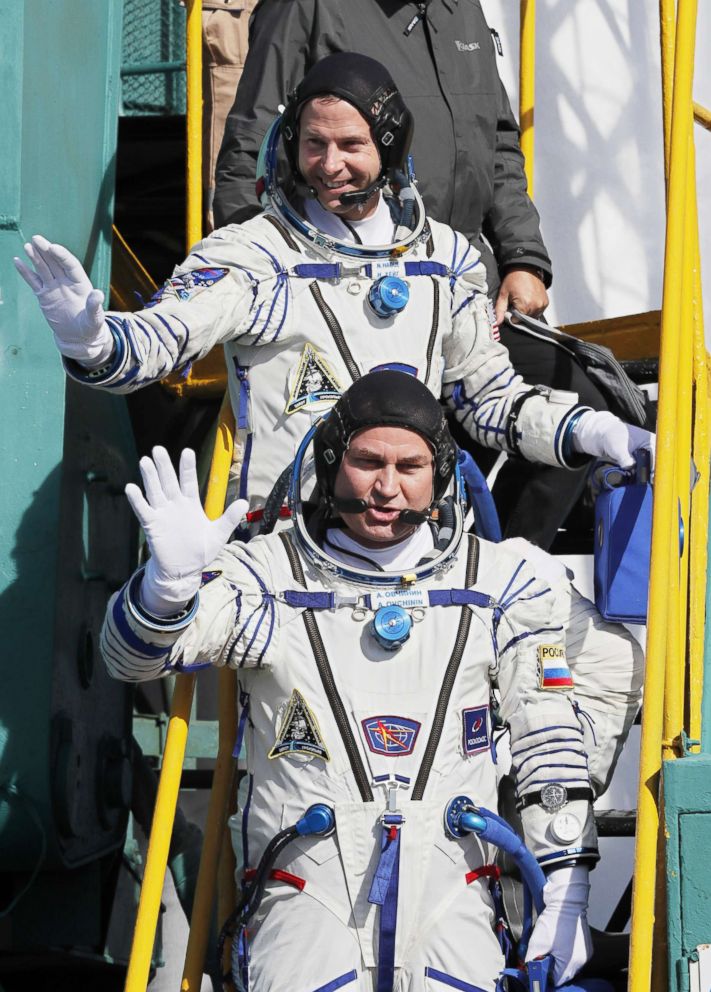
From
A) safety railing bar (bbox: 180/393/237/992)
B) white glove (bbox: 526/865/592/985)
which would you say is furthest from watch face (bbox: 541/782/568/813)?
safety railing bar (bbox: 180/393/237/992)

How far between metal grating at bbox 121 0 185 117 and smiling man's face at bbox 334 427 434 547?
314 centimetres

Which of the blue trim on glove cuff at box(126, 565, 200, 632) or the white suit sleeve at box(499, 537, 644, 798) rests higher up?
the blue trim on glove cuff at box(126, 565, 200, 632)

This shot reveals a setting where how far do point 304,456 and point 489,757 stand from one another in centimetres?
70

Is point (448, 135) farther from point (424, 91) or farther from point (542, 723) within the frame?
point (542, 723)

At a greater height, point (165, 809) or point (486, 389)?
point (486, 389)

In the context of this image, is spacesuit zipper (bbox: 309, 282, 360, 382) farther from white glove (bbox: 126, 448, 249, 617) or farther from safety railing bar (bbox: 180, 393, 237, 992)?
white glove (bbox: 126, 448, 249, 617)

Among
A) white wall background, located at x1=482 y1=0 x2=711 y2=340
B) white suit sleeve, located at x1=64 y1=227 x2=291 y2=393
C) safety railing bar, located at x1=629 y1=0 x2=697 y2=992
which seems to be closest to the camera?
safety railing bar, located at x1=629 y1=0 x2=697 y2=992

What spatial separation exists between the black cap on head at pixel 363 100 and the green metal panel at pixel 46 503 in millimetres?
858

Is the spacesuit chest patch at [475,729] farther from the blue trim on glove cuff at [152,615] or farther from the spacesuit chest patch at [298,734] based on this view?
the blue trim on glove cuff at [152,615]

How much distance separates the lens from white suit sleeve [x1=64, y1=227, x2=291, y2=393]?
3166mm

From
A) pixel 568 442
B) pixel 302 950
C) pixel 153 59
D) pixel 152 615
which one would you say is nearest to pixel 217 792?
pixel 302 950

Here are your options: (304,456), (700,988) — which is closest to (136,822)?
(304,456)

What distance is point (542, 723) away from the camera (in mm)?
3109

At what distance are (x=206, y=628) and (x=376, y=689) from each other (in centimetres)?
33
